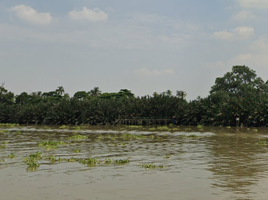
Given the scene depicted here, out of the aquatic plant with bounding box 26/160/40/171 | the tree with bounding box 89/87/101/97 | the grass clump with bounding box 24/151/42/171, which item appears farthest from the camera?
the tree with bounding box 89/87/101/97

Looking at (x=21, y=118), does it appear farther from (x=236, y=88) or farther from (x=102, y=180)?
(x=102, y=180)

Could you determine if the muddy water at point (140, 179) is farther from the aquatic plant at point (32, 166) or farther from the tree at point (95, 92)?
the tree at point (95, 92)

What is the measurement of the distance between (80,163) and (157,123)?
1733 inches

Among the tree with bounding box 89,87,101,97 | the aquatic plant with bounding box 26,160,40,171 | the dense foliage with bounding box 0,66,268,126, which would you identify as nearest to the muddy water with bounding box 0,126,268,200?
the aquatic plant with bounding box 26,160,40,171

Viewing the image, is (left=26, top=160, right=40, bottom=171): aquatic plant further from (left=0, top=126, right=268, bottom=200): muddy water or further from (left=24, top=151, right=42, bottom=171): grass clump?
(left=0, top=126, right=268, bottom=200): muddy water

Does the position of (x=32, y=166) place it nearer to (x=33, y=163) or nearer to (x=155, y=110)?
(x=33, y=163)

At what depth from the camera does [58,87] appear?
4646 inches

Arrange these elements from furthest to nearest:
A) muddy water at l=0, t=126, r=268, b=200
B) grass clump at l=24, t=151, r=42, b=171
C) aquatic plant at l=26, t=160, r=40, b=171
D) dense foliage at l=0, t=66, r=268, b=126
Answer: dense foliage at l=0, t=66, r=268, b=126, grass clump at l=24, t=151, r=42, b=171, aquatic plant at l=26, t=160, r=40, b=171, muddy water at l=0, t=126, r=268, b=200

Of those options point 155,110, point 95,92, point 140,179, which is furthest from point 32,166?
point 95,92

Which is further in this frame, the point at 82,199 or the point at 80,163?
the point at 80,163

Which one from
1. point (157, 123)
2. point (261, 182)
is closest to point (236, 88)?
point (157, 123)

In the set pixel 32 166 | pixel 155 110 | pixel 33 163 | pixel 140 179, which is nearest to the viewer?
pixel 140 179

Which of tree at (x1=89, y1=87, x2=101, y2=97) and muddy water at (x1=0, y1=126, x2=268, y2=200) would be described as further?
tree at (x1=89, y1=87, x2=101, y2=97)

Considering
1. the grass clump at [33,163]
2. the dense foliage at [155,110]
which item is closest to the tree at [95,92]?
the dense foliage at [155,110]
